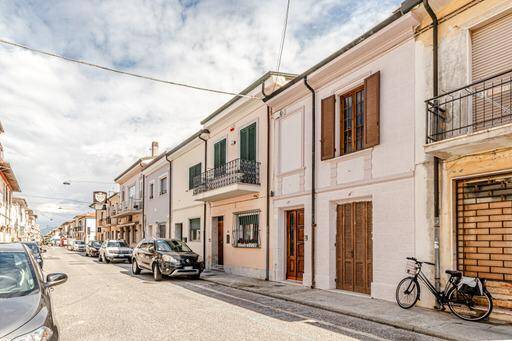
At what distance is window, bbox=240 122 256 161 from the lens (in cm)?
1761

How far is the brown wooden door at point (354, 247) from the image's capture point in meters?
11.7

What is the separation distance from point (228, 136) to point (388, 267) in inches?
433

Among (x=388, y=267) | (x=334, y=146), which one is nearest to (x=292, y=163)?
(x=334, y=146)

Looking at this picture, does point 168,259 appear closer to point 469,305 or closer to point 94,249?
point 469,305

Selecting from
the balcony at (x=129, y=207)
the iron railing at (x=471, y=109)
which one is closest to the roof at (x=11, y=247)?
the iron railing at (x=471, y=109)

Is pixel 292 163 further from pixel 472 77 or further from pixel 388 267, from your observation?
pixel 472 77

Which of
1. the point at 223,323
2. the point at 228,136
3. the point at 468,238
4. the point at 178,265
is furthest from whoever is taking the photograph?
the point at 228,136

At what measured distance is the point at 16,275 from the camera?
5426 millimetres

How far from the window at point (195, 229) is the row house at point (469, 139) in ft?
48.9

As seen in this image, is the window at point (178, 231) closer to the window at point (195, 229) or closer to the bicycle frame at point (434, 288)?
the window at point (195, 229)

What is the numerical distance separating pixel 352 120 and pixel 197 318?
271 inches

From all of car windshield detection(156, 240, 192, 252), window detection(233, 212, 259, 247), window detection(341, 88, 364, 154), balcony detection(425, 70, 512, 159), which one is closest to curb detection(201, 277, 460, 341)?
balcony detection(425, 70, 512, 159)

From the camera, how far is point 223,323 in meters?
8.10

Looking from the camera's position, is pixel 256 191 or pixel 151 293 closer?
pixel 151 293
